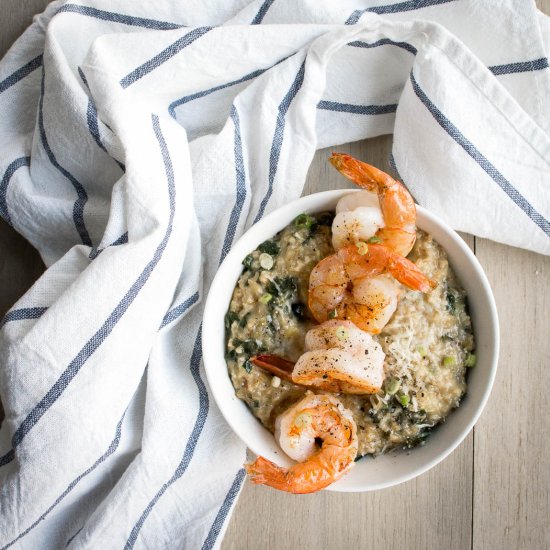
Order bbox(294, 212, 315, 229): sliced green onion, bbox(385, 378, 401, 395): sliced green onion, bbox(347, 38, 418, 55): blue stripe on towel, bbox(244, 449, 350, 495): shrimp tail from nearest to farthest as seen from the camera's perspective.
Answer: bbox(244, 449, 350, 495): shrimp tail
bbox(385, 378, 401, 395): sliced green onion
bbox(294, 212, 315, 229): sliced green onion
bbox(347, 38, 418, 55): blue stripe on towel

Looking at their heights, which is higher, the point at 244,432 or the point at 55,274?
the point at 55,274

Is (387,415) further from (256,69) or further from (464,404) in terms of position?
(256,69)

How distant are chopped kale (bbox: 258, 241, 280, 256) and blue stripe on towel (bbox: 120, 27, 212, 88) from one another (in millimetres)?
545

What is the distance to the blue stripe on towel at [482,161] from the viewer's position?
1734 millimetres

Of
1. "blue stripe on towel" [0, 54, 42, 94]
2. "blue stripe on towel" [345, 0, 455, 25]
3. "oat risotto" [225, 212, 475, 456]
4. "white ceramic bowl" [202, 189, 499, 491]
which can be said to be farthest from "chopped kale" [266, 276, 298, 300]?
"blue stripe on towel" [0, 54, 42, 94]

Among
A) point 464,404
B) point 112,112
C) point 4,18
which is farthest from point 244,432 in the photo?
point 4,18

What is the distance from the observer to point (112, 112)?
167 cm

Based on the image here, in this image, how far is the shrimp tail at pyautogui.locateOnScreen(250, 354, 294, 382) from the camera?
1602 millimetres

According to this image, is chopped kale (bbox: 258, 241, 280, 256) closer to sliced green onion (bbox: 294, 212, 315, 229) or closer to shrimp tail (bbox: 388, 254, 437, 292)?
sliced green onion (bbox: 294, 212, 315, 229)

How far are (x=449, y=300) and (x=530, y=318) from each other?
1.22 ft

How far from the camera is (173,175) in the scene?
1.71 m

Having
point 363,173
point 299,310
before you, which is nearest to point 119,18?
point 363,173

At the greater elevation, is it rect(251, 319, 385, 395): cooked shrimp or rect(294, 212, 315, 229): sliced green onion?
rect(294, 212, 315, 229): sliced green onion

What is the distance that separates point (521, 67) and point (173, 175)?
0.97 metres
